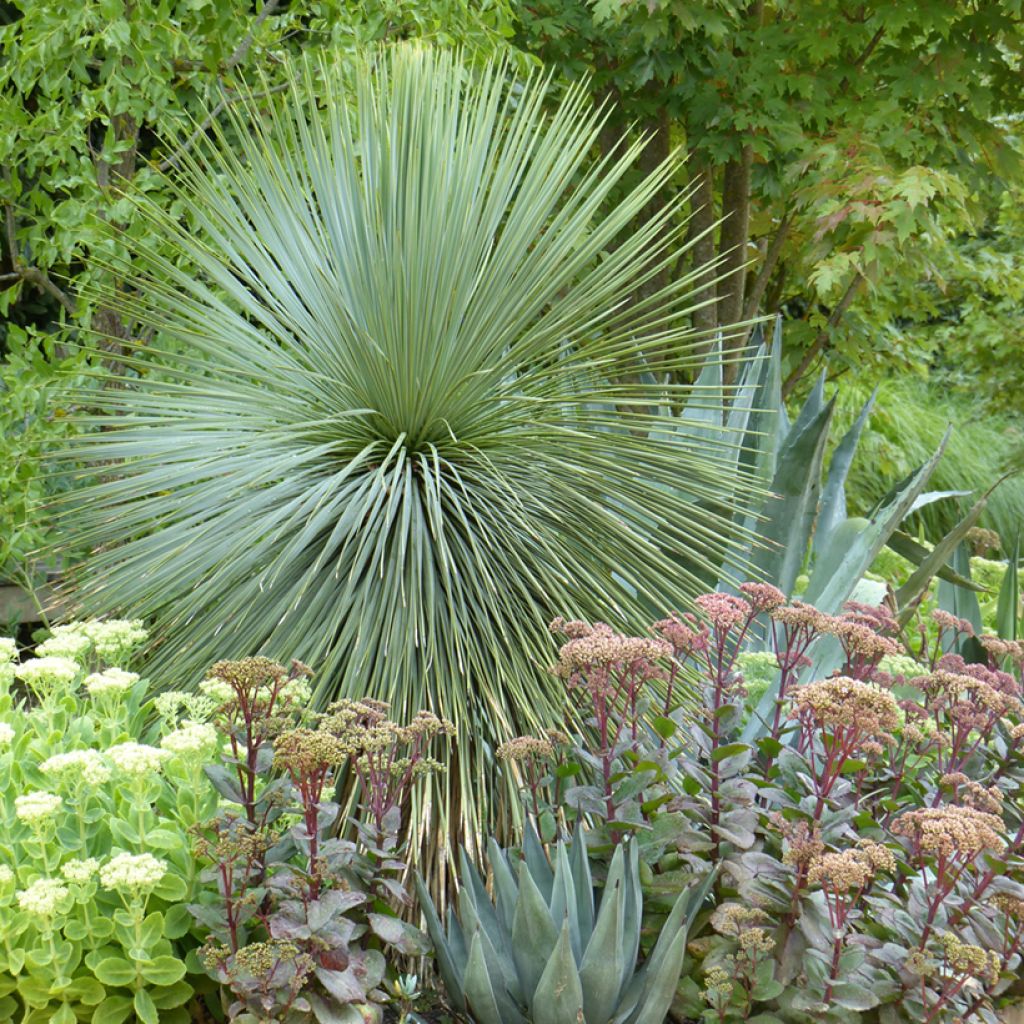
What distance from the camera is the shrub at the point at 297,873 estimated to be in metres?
1.76

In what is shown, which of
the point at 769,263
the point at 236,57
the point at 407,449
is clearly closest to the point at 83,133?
the point at 236,57

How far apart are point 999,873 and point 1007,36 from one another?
3682mm

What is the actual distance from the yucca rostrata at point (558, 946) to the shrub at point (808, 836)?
86mm

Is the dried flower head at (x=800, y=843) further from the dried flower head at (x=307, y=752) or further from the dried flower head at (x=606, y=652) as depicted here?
the dried flower head at (x=307, y=752)

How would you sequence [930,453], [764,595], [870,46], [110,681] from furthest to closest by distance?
1. [930,453]
2. [870,46]
3. [764,595]
4. [110,681]

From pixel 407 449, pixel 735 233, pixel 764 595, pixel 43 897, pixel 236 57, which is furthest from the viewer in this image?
pixel 735 233

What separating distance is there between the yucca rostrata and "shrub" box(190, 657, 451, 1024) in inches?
4.8

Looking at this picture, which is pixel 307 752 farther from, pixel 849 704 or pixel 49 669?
pixel 849 704

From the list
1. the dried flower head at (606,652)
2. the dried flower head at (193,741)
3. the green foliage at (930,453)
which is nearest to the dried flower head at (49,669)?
the dried flower head at (193,741)

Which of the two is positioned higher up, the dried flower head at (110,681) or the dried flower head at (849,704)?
the dried flower head at (849,704)

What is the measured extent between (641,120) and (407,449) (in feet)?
11.9

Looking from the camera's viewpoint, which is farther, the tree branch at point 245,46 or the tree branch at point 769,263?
the tree branch at point 769,263

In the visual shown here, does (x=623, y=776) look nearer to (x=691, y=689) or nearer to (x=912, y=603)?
(x=691, y=689)

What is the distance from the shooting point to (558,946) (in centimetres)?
176
